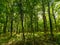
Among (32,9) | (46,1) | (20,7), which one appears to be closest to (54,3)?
(46,1)

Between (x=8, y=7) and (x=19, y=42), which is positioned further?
(x=8, y=7)

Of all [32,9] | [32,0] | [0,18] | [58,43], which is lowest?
[58,43]

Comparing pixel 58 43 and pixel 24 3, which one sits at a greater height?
pixel 24 3

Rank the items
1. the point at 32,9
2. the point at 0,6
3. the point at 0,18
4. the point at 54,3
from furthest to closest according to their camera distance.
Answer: the point at 54,3, the point at 0,18, the point at 32,9, the point at 0,6

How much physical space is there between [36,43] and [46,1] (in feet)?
24.4

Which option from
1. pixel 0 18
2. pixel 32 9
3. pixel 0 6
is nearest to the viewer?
pixel 0 6

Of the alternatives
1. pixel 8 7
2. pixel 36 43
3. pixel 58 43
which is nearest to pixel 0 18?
pixel 8 7

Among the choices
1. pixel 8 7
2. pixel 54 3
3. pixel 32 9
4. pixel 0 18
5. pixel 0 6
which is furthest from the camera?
pixel 54 3

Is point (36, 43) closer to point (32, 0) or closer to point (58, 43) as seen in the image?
point (58, 43)

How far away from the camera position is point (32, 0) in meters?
17.2

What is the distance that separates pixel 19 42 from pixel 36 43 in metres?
2.55

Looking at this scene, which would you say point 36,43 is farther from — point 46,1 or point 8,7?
point 8,7

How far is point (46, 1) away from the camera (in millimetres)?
19484

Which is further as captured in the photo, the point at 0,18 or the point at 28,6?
the point at 0,18
